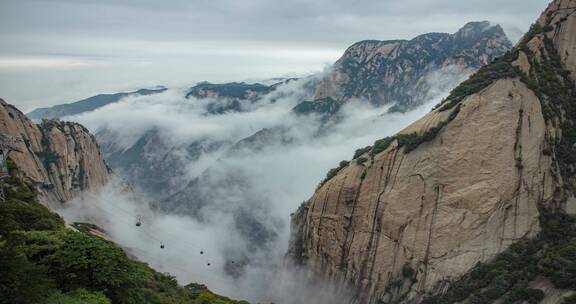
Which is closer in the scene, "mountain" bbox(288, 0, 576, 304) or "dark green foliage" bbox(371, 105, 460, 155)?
"mountain" bbox(288, 0, 576, 304)

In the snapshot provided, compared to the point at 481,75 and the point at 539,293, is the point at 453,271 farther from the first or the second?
the point at 481,75

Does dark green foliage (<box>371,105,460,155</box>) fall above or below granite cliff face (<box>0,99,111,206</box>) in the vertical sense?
above

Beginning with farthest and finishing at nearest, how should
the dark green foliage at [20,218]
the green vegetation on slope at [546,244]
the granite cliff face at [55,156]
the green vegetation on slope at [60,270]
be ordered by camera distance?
the granite cliff face at [55,156]
the green vegetation on slope at [546,244]
the dark green foliage at [20,218]
the green vegetation on slope at [60,270]

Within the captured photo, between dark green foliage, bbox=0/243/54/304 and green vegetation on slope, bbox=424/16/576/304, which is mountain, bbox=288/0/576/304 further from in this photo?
dark green foliage, bbox=0/243/54/304

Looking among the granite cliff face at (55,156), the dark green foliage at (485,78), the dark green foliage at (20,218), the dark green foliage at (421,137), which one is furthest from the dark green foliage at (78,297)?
the dark green foliage at (485,78)

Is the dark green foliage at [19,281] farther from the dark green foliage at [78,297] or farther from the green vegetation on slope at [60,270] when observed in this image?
the dark green foliage at [78,297]

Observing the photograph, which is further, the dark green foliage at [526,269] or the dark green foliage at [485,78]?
the dark green foliage at [485,78]

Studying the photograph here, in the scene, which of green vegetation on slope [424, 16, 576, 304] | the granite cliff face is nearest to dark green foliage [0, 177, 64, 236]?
the granite cliff face
